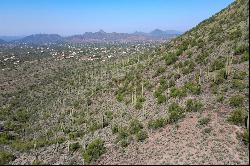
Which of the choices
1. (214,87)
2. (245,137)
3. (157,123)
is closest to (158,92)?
(214,87)

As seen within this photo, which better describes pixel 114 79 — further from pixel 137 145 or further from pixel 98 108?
pixel 137 145

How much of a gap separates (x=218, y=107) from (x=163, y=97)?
8.21m

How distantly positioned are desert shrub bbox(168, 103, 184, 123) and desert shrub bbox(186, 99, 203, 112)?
74cm

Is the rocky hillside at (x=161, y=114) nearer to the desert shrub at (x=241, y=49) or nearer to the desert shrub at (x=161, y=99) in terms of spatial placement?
the desert shrub at (x=241, y=49)

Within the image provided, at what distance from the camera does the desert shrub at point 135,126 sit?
3370cm

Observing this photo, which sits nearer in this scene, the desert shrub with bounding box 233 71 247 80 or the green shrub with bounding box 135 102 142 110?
the desert shrub with bounding box 233 71 247 80

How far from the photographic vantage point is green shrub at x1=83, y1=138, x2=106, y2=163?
30.0 metres

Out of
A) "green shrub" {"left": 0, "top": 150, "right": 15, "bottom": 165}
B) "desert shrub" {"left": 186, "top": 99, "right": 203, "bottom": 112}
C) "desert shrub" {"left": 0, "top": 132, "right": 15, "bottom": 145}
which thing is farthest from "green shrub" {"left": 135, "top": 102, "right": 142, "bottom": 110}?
"desert shrub" {"left": 0, "top": 132, "right": 15, "bottom": 145}

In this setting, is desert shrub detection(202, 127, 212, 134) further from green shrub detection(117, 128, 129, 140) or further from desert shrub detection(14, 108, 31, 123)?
desert shrub detection(14, 108, 31, 123)

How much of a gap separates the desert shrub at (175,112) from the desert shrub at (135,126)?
2.97m

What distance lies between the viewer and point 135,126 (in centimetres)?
3469

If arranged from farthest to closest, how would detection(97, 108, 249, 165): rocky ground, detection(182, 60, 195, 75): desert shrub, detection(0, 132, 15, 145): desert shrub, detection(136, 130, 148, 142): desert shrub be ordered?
detection(0, 132, 15, 145): desert shrub → detection(182, 60, 195, 75): desert shrub → detection(136, 130, 148, 142): desert shrub → detection(97, 108, 249, 165): rocky ground

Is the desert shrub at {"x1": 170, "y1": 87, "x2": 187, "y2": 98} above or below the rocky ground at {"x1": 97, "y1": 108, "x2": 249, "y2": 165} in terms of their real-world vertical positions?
above

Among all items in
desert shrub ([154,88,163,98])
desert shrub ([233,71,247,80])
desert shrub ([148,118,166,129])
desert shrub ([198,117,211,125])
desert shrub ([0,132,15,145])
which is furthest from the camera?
desert shrub ([0,132,15,145])
